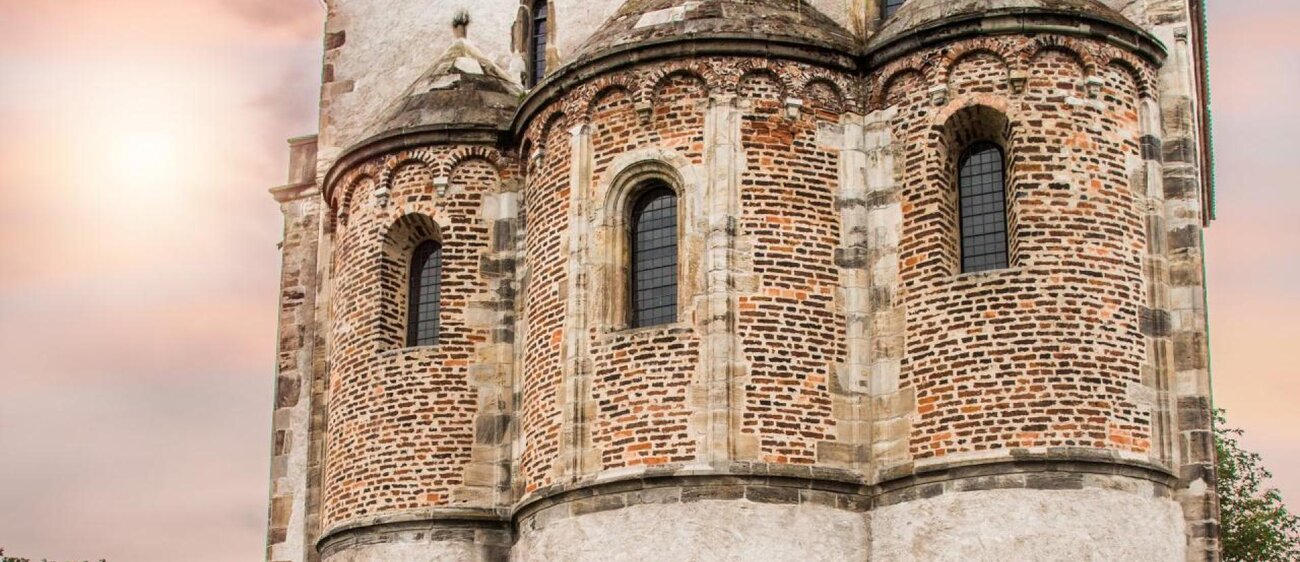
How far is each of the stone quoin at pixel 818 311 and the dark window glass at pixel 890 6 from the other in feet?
1.43

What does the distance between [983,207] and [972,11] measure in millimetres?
2299

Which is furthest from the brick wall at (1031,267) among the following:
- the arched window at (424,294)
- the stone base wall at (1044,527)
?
the arched window at (424,294)

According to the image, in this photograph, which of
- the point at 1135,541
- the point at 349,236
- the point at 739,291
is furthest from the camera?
the point at 349,236

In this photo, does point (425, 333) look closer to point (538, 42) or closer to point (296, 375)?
point (296, 375)

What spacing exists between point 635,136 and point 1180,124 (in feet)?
21.4

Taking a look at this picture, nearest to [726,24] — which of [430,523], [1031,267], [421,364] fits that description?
[1031,267]

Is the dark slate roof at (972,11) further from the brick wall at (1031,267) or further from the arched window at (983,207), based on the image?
the arched window at (983,207)

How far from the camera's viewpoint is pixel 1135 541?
70.0 feet

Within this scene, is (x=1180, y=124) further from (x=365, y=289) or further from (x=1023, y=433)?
(x=365, y=289)

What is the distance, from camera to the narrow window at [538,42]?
28719 millimetres

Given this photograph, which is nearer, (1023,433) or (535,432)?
(1023,433)

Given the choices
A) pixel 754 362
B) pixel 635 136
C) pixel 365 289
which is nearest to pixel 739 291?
pixel 754 362

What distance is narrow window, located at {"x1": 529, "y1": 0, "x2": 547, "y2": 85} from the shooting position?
28719 millimetres

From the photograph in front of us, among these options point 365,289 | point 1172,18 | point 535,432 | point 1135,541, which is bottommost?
point 1135,541
